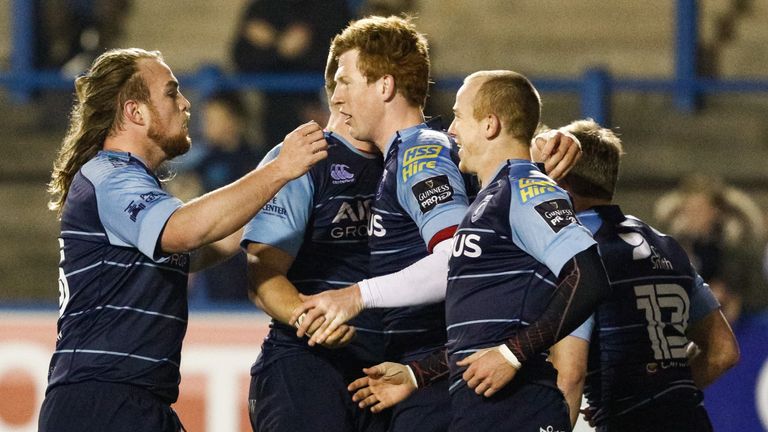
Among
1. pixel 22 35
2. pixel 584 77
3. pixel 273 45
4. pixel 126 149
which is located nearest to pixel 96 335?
pixel 126 149

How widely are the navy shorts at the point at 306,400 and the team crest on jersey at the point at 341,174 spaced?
0.58 meters

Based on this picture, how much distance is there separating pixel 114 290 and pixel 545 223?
132cm

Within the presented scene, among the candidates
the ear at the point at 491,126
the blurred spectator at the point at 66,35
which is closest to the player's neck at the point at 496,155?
the ear at the point at 491,126

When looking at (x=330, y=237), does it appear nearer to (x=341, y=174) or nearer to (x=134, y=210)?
(x=341, y=174)

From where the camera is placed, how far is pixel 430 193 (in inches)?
172

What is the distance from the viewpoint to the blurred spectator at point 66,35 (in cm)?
977

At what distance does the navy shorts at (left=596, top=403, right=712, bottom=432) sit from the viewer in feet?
15.5

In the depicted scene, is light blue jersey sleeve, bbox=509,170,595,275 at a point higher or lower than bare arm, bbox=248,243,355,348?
higher

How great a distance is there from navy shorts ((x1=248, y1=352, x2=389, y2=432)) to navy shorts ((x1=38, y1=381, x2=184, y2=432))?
0.42 metres

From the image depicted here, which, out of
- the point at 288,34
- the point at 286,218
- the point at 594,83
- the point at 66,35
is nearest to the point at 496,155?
the point at 286,218

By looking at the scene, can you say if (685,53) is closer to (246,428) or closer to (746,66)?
(746,66)

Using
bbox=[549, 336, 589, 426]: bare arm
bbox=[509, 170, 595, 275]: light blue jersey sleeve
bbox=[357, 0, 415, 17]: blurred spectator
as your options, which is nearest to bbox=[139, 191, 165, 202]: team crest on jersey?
bbox=[509, 170, 595, 275]: light blue jersey sleeve

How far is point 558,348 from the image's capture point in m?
4.64

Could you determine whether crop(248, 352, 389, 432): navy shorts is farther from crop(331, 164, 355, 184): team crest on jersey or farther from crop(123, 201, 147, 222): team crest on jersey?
crop(123, 201, 147, 222): team crest on jersey
